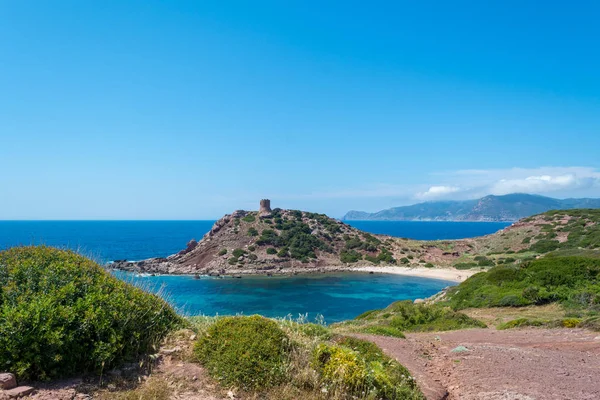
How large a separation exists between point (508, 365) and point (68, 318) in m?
9.40

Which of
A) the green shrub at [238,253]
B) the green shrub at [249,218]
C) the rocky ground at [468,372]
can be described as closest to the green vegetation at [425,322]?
the rocky ground at [468,372]

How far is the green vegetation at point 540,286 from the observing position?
20.0m

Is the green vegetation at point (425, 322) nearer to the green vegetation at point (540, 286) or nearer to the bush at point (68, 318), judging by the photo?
the green vegetation at point (540, 286)

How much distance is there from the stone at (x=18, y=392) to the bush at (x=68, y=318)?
191 mm

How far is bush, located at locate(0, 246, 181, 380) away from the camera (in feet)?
16.7

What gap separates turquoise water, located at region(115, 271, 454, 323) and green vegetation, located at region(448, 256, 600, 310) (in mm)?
16028

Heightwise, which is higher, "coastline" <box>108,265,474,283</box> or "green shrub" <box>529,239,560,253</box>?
"green shrub" <box>529,239,560,253</box>

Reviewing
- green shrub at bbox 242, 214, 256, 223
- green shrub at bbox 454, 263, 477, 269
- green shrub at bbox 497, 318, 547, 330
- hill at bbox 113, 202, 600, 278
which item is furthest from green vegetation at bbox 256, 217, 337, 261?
green shrub at bbox 497, 318, 547, 330

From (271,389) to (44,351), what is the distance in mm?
3292

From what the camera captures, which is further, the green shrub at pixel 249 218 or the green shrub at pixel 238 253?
the green shrub at pixel 249 218

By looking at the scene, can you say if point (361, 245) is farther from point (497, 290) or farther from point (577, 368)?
point (577, 368)

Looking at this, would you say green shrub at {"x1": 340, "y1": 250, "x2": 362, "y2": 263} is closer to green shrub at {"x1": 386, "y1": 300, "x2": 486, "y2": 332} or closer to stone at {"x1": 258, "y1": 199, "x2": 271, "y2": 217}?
stone at {"x1": 258, "y1": 199, "x2": 271, "y2": 217}

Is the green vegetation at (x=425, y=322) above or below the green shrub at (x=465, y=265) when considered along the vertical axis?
above

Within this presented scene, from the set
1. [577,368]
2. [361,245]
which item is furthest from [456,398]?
[361,245]
